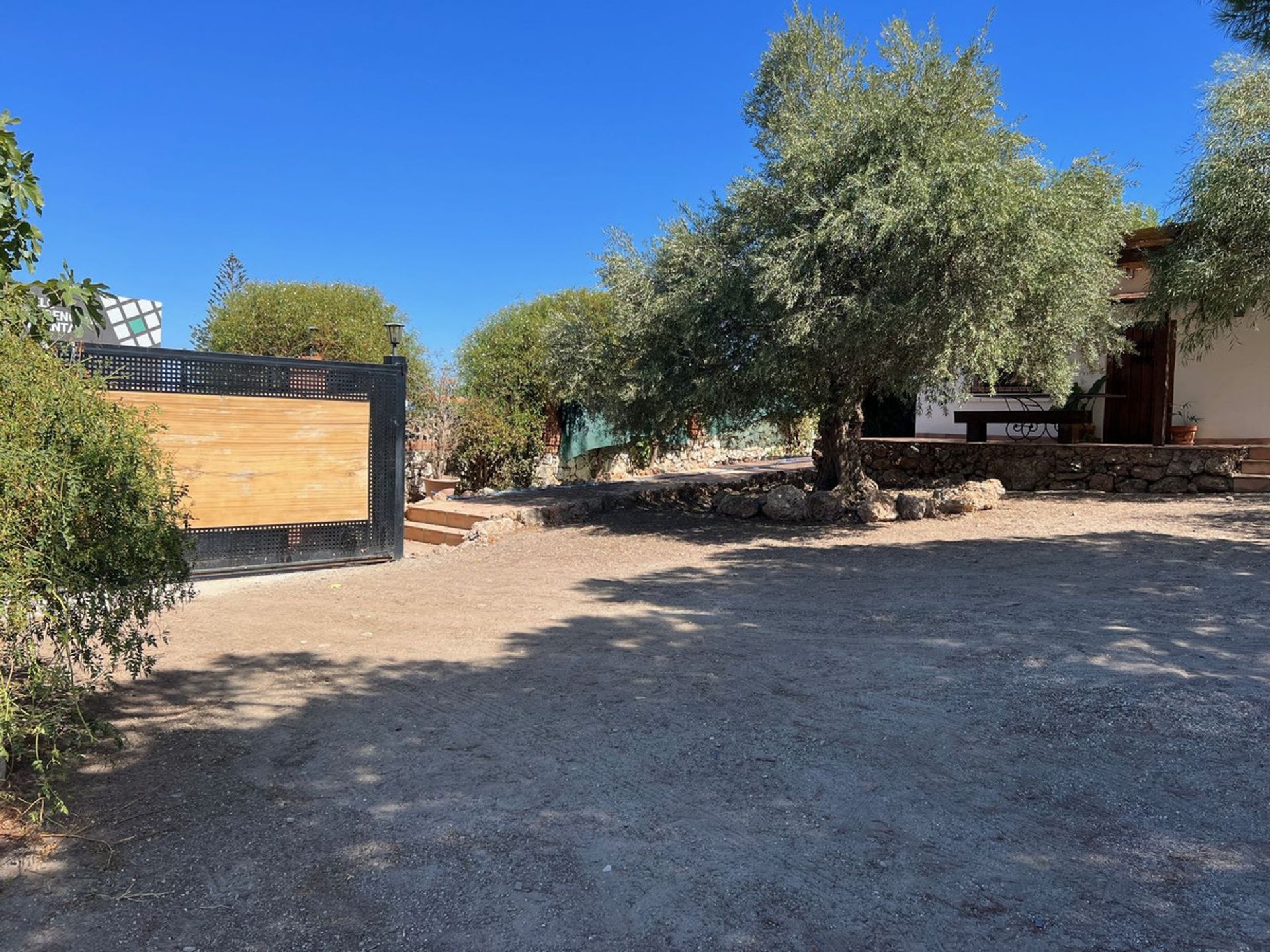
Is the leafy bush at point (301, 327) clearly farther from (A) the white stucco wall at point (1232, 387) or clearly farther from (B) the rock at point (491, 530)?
(A) the white stucco wall at point (1232, 387)

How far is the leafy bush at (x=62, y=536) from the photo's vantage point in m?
2.87

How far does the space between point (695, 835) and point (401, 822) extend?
1.16 metres

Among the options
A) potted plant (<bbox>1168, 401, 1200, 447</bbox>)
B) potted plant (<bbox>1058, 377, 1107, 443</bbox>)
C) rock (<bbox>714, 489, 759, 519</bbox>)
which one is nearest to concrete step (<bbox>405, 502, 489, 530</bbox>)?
rock (<bbox>714, 489, 759, 519</bbox>)

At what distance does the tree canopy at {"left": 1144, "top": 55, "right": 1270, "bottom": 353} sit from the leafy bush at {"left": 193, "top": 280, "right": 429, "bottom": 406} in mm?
13403

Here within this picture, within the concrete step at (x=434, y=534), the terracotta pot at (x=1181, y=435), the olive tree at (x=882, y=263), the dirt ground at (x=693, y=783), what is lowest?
the dirt ground at (x=693, y=783)

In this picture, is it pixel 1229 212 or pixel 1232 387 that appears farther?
pixel 1232 387

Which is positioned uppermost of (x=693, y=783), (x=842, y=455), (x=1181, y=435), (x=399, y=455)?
(x=1181, y=435)

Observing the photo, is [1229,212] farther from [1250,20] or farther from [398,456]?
[398,456]

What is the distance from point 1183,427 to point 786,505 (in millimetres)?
7056

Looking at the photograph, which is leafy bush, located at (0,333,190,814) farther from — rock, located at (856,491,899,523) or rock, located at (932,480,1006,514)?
rock, located at (932,480,1006,514)

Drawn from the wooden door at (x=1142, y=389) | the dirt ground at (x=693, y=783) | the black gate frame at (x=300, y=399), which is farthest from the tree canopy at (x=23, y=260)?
the wooden door at (x=1142, y=389)

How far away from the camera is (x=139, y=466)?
345 cm

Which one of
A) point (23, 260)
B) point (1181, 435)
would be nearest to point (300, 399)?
point (23, 260)

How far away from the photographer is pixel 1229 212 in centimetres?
1070
